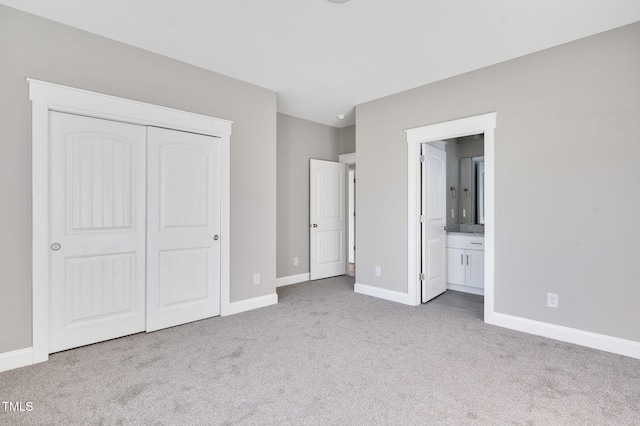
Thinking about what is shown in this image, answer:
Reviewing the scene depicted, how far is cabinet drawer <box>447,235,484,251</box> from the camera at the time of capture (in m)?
4.46

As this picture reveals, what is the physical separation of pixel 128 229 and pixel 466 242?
4191 mm

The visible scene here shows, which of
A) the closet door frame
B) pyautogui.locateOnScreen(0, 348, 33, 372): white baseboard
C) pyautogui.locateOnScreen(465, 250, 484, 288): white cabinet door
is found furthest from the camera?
pyautogui.locateOnScreen(465, 250, 484, 288): white cabinet door

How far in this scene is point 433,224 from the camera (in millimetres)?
4301

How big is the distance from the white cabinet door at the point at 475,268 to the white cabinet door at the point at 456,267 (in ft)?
0.23

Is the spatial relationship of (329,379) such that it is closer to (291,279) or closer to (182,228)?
(182,228)

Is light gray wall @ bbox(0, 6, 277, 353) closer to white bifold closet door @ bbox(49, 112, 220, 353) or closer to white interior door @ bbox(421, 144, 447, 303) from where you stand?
white bifold closet door @ bbox(49, 112, 220, 353)

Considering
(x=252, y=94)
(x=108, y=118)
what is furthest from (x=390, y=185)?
(x=108, y=118)

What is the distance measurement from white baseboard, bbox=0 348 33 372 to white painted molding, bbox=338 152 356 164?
4757mm

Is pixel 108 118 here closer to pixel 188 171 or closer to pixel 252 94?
pixel 188 171

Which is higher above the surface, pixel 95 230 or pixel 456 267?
pixel 95 230

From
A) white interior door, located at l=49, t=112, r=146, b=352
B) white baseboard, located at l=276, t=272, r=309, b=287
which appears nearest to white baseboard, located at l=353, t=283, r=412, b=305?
white baseboard, located at l=276, t=272, r=309, b=287

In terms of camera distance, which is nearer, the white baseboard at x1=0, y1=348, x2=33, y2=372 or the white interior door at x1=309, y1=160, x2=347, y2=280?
the white baseboard at x1=0, y1=348, x2=33, y2=372

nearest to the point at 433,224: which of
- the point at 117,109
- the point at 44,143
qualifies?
the point at 117,109

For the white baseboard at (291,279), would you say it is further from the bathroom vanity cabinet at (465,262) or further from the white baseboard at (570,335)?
the white baseboard at (570,335)
